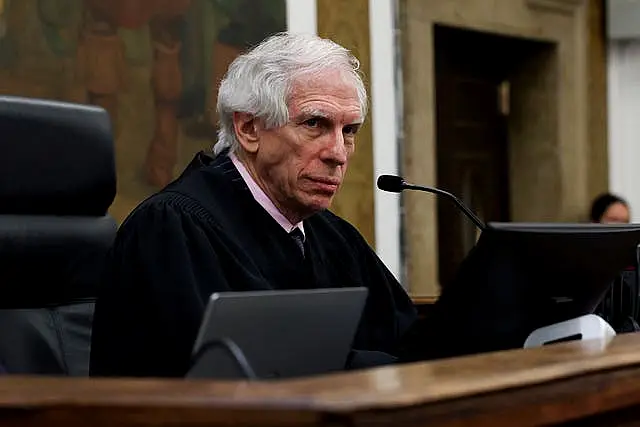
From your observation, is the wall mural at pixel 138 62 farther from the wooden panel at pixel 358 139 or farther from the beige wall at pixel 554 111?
the beige wall at pixel 554 111

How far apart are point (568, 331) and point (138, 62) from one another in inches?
128

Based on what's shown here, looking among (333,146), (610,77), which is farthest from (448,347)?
(610,77)

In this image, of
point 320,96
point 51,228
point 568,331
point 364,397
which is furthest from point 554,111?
point 364,397

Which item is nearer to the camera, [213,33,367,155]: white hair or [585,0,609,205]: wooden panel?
[213,33,367,155]: white hair

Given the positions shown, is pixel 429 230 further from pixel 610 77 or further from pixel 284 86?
pixel 284 86

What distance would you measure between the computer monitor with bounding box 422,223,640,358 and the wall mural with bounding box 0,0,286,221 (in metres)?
2.80

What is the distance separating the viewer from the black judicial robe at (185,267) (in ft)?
8.80

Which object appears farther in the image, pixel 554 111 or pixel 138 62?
pixel 554 111

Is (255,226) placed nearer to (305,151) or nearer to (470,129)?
(305,151)

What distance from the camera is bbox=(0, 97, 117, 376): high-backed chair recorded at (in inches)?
114

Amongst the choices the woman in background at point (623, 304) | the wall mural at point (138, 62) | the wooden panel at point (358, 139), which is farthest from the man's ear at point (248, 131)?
the wooden panel at point (358, 139)

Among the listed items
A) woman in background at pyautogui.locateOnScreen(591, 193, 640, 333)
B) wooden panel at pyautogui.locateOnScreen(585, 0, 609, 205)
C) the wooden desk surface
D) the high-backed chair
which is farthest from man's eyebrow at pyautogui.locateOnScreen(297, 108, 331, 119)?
wooden panel at pyautogui.locateOnScreen(585, 0, 609, 205)

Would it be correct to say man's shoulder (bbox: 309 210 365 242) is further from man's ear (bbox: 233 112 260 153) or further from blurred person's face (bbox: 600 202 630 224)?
blurred person's face (bbox: 600 202 630 224)

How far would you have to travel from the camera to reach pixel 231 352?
5.56 feet
